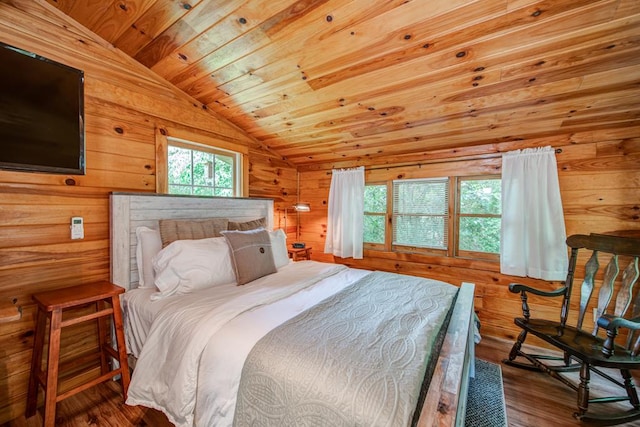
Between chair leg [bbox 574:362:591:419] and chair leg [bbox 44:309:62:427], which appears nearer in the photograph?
chair leg [bbox 44:309:62:427]

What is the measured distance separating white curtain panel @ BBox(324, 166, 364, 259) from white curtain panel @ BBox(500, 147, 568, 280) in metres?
1.52

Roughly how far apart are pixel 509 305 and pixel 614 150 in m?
1.59

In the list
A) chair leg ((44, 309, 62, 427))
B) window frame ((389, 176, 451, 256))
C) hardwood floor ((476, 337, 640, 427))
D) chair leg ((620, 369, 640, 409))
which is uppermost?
window frame ((389, 176, 451, 256))

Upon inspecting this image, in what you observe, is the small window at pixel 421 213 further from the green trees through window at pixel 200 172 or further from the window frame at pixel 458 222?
the green trees through window at pixel 200 172

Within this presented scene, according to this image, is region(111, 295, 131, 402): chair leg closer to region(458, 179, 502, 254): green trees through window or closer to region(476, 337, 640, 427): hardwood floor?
region(476, 337, 640, 427): hardwood floor

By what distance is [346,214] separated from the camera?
3.41m

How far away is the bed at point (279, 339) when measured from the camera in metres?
0.88

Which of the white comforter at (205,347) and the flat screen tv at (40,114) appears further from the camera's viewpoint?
the flat screen tv at (40,114)

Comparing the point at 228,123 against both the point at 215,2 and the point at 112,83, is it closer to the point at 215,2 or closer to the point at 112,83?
the point at 112,83

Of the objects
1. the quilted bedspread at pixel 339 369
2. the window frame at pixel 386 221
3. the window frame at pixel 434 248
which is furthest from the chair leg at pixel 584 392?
the window frame at pixel 386 221

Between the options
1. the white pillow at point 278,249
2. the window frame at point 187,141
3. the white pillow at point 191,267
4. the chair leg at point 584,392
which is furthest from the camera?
the white pillow at point 278,249

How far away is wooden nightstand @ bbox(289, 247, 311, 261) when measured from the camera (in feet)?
10.8

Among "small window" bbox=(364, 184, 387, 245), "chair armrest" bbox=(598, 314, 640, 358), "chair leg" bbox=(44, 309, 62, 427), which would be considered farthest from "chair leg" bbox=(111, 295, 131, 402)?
"chair armrest" bbox=(598, 314, 640, 358)

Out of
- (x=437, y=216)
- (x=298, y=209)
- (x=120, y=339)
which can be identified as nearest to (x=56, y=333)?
(x=120, y=339)
